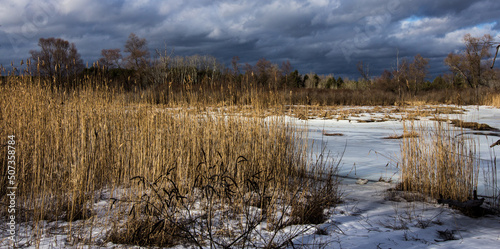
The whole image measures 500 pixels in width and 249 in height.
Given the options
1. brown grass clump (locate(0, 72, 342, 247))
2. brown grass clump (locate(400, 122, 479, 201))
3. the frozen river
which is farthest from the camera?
the frozen river

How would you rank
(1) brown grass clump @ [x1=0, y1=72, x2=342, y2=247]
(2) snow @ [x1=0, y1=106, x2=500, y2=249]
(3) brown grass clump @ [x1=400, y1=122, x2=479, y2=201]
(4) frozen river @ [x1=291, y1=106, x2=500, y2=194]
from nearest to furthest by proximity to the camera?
(2) snow @ [x1=0, y1=106, x2=500, y2=249], (1) brown grass clump @ [x1=0, y1=72, x2=342, y2=247], (3) brown grass clump @ [x1=400, y1=122, x2=479, y2=201], (4) frozen river @ [x1=291, y1=106, x2=500, y2=194]

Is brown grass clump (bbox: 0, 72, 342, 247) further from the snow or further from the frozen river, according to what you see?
the frozen river

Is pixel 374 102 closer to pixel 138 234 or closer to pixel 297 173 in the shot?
pixel 297 173

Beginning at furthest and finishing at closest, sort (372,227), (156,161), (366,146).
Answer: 1. (366,146)
2. (156,161)
3. (372,227)

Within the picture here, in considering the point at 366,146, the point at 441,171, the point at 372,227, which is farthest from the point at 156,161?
the point at 366,146

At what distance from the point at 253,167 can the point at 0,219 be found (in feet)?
8.11

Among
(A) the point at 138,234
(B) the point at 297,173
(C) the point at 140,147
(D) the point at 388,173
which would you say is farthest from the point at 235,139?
(D) the point at 388,173

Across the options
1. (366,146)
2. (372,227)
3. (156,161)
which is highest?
(156,161)

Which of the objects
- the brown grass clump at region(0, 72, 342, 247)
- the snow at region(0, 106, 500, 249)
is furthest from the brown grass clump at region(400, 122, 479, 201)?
the brown grass clump at region(0, 72, 342, 247)

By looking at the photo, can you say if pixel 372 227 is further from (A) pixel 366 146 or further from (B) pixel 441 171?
(A) pixel 366 146

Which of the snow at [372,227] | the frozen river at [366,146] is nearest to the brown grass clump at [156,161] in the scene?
the snow at [372,227]

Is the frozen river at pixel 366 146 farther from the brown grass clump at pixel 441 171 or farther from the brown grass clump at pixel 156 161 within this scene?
the brown grass clump at pixel 156 161

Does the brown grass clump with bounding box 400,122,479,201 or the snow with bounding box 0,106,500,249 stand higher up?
the brown grass clump with bounding box 400,122,479,201

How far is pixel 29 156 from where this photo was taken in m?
3.66
